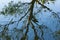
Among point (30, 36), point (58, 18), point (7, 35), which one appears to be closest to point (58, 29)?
point (58, 18)

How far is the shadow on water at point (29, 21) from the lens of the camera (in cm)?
482

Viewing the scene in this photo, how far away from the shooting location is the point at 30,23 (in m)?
4.84

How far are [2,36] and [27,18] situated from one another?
60 centimetres

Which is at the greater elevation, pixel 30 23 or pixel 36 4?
pixel 36 4

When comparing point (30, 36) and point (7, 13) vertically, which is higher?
point (7, 13)

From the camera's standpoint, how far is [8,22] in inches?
194

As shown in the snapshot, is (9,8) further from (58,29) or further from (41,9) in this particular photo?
(58,29)

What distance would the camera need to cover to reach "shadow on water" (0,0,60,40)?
482 centimetres

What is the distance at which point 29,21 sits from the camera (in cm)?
486

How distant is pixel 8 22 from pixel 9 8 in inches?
11.0

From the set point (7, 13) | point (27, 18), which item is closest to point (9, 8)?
point (7, 13)

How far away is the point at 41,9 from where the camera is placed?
4.95 metres

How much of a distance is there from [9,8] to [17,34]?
547 mm

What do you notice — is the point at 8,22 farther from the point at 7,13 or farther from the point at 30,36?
the point at 30,36
